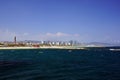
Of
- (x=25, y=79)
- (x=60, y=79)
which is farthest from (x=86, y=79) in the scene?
(x=25, y=79)

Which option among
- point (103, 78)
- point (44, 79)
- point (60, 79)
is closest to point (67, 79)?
point (60, 79)

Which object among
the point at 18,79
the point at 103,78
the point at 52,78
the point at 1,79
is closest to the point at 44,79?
the point at 52,78

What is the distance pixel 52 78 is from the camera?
144 feet

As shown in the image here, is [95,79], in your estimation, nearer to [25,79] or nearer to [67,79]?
[67,79]

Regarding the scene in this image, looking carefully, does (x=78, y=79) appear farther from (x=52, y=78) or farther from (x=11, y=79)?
(x=11, y=79)

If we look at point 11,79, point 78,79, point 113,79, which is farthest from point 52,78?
point 113,79

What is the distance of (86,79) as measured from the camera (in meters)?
43.2

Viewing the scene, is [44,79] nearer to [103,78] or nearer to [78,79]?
[78,79]

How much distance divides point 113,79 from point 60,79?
10354 mm

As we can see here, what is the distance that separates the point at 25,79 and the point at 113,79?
17.1m

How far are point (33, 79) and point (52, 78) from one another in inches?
157

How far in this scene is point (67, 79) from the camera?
140 ft

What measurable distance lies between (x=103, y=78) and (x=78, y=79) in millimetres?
5251

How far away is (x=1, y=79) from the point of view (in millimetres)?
41594
